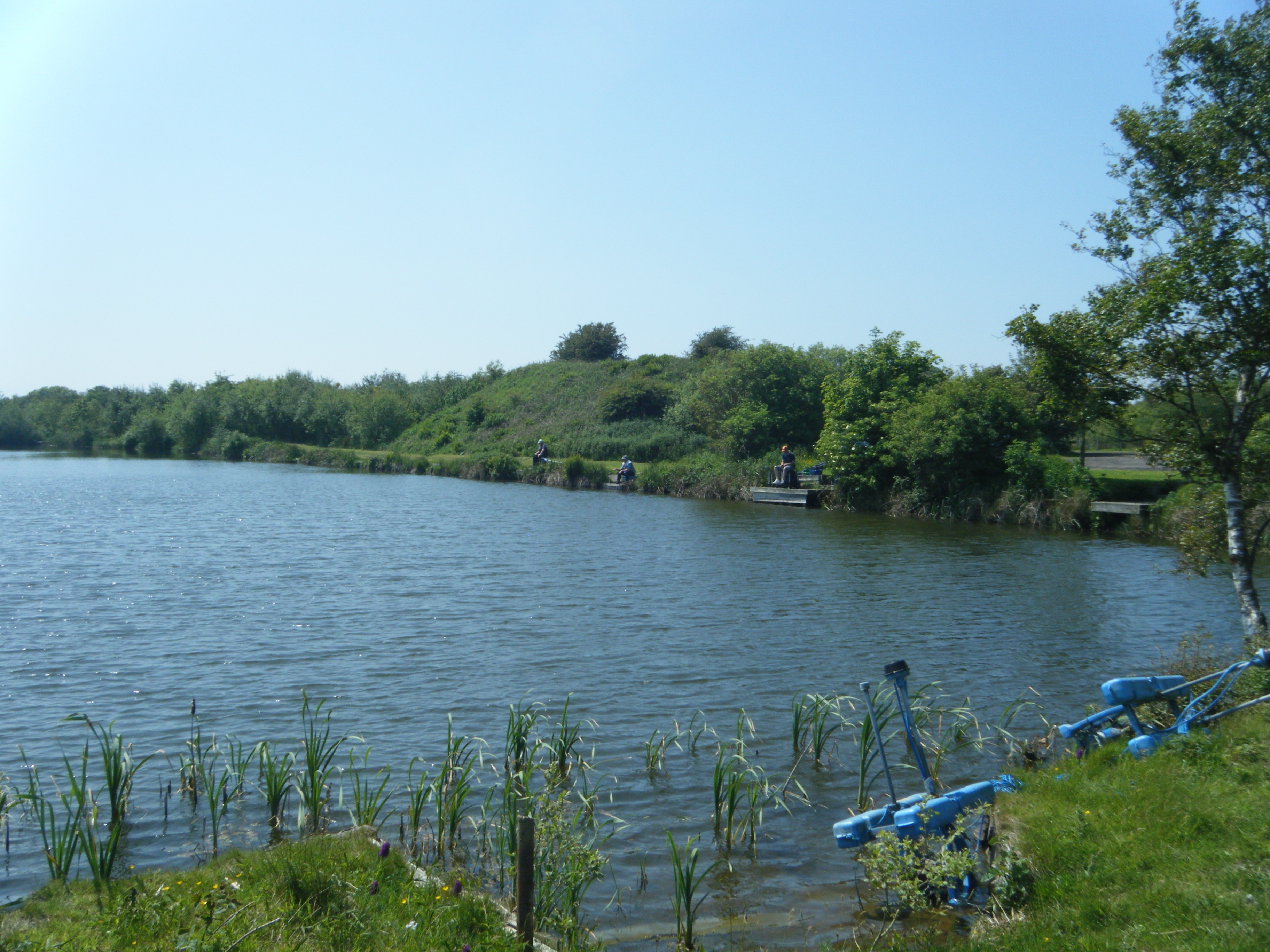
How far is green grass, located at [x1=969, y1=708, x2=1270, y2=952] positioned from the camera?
4.84 meters

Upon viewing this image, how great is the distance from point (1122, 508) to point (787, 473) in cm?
1372

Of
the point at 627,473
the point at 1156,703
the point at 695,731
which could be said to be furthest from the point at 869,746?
the point at 627,473

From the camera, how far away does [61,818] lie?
26.8 ft

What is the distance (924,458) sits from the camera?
33.0 m

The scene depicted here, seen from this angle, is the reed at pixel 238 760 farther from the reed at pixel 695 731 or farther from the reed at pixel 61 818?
the reed at pixel 695 731

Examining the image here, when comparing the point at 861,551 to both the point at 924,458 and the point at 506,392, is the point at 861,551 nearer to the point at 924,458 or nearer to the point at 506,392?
the point at 924,458

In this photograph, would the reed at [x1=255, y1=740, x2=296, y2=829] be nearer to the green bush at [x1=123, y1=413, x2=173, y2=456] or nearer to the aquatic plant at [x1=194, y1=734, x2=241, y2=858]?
the aquatic plant at [x1=194, y1=734, x2=241, y2=858]

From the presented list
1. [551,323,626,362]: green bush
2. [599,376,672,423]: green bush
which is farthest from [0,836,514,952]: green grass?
[551,323,626,362]: green bush

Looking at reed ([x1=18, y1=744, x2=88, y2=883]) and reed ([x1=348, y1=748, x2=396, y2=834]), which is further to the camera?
reed ([x1=348, y1=748, x2=396, y2=834])

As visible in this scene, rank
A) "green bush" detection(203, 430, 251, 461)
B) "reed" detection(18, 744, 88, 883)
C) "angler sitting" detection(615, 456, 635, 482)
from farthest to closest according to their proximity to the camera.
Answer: "green bush" detection(203, 430, 251, 461)
"angler sitting" detection(615, 456, 635, 482)
"reed" detection(18, 744, 88, 883)

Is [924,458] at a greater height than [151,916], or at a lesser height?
greater

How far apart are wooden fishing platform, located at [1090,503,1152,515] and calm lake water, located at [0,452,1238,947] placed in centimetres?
157

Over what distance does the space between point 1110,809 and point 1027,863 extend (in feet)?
2.70

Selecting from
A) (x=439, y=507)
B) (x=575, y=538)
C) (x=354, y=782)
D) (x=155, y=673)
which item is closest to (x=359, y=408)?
(x=439, y=507)
